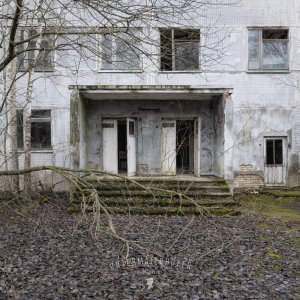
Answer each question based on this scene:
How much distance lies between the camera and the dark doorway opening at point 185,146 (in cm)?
1455

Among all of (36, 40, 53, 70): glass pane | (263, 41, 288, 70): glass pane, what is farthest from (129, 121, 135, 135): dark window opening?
(36, 40, 53, 70): glass pane

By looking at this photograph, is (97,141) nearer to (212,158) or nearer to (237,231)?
(212,158)

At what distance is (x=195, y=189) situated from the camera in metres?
11.5

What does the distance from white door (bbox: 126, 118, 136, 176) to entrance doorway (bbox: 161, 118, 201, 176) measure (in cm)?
105

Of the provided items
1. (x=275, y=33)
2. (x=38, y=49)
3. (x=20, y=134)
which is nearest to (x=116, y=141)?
(x=20, y=134)

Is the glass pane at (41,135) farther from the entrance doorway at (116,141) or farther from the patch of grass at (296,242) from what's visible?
the patch of grass at (296,242)

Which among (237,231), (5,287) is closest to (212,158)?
(237,231)

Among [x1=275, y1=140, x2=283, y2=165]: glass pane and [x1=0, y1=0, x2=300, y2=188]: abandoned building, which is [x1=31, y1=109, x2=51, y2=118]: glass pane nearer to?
[x1=0, y1=0, x2=300, y2=188]: abandoned building

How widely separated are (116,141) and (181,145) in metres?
2.39

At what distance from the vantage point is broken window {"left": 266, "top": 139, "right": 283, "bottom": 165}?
14.4 metres

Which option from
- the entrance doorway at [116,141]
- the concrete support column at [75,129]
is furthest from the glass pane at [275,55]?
the concrete support column at [75,129]

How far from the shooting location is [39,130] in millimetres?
14164

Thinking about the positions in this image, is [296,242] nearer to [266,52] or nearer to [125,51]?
[125,51]

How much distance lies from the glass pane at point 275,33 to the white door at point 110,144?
6489 millimetres
